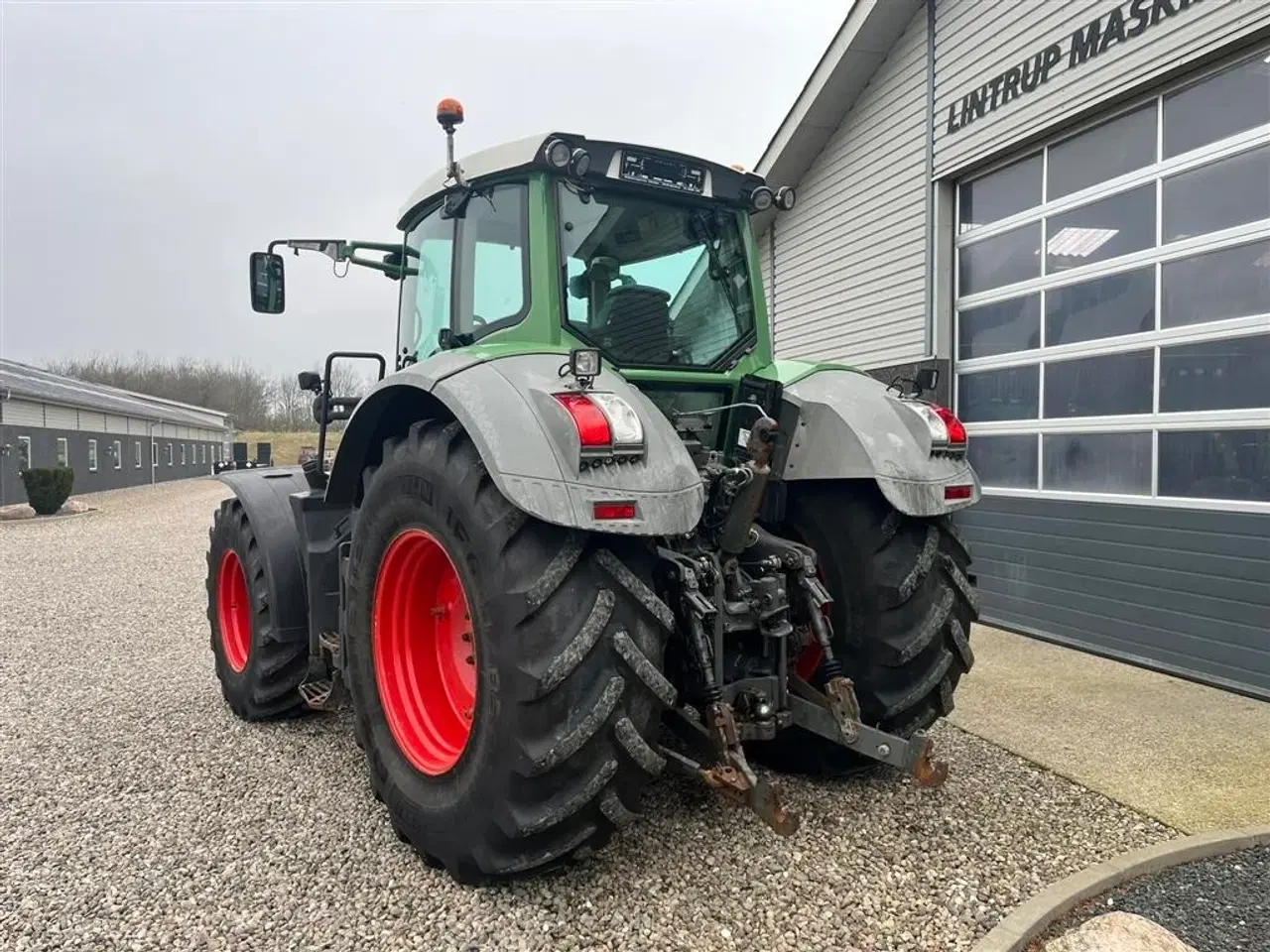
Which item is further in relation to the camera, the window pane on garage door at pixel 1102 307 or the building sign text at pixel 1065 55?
the window pane on garage door at pixel 1102 307

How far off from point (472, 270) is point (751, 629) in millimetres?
1800

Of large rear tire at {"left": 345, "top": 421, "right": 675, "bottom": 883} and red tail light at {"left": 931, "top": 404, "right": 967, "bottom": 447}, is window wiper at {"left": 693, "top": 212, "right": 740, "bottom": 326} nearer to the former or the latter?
red tail light at {"left": 931, "top": 404, "right": 967, "bottom": 447}

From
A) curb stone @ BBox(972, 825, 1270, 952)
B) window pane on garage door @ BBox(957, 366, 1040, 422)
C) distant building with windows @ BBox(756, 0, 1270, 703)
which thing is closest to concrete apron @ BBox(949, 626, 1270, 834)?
curb stone @ BBox(972, 825, 1270, 952)

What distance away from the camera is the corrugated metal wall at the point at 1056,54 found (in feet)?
16.6

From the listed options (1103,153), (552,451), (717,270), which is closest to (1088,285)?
(1103,153)

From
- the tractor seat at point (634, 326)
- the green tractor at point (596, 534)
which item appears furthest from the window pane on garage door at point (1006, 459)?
the tractor seat at point (634, 326)

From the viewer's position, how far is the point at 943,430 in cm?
329

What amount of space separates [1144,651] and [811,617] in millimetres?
3825

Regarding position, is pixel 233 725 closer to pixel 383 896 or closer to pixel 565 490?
pixel 383 896

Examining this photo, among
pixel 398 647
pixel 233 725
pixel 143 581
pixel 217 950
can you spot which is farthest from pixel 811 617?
pixel 143 581

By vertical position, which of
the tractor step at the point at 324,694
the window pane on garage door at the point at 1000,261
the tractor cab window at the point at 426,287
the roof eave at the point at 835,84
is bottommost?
the tractor step at the point at 324,694

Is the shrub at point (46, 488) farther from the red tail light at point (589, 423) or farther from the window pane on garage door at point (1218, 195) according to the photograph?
the window pane on garage door at point (1218, 195)

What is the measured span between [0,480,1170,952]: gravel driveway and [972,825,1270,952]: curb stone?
85mm

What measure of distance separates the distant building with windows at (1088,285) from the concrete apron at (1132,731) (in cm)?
48
